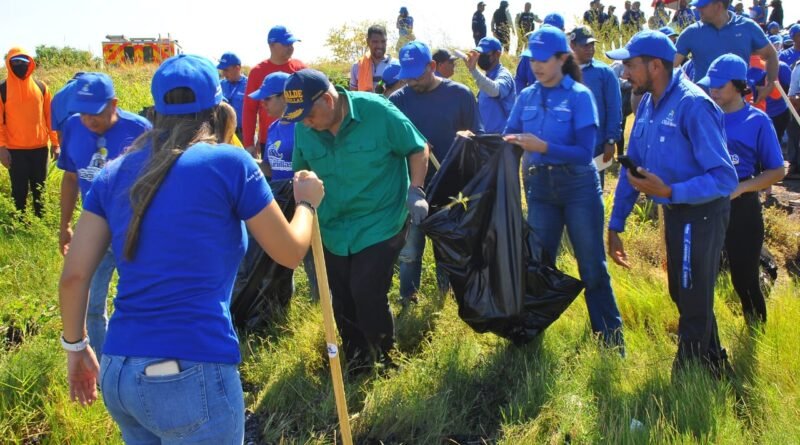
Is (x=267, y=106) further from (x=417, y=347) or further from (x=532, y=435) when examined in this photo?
(x=532, y=435)

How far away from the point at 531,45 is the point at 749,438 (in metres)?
2.17

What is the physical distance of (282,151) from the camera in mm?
4848

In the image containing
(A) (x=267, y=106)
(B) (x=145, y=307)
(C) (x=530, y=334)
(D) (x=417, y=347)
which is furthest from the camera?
(A) (x=267, y=106)

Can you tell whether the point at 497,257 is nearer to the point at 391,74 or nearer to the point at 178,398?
the point at 178,398

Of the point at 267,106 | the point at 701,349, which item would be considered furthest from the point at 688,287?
the point at 267,106

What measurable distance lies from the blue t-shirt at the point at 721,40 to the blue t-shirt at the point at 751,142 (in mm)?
2177

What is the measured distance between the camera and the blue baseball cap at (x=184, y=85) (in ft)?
6.97

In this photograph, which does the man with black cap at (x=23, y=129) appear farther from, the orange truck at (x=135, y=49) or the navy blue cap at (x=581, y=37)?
the orange truck at (x=135, y=49)

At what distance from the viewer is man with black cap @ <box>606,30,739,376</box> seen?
317 centimetres

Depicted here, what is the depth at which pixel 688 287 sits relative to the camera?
337 cm

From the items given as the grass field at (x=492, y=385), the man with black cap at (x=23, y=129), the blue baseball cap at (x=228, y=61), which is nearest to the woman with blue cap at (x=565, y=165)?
the grass field at (x=492, y=385)

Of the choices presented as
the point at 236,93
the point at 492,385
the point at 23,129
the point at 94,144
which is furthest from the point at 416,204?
the point at 23,129

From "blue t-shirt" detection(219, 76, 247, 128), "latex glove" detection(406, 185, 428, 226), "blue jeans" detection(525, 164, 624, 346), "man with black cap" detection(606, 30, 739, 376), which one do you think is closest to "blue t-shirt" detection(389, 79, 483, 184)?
"blue jeans" detection(525, 164, 624, 346)

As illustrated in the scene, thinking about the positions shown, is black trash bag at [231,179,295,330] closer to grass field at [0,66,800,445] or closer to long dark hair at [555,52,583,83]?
grass field at [0,66,800,445]
